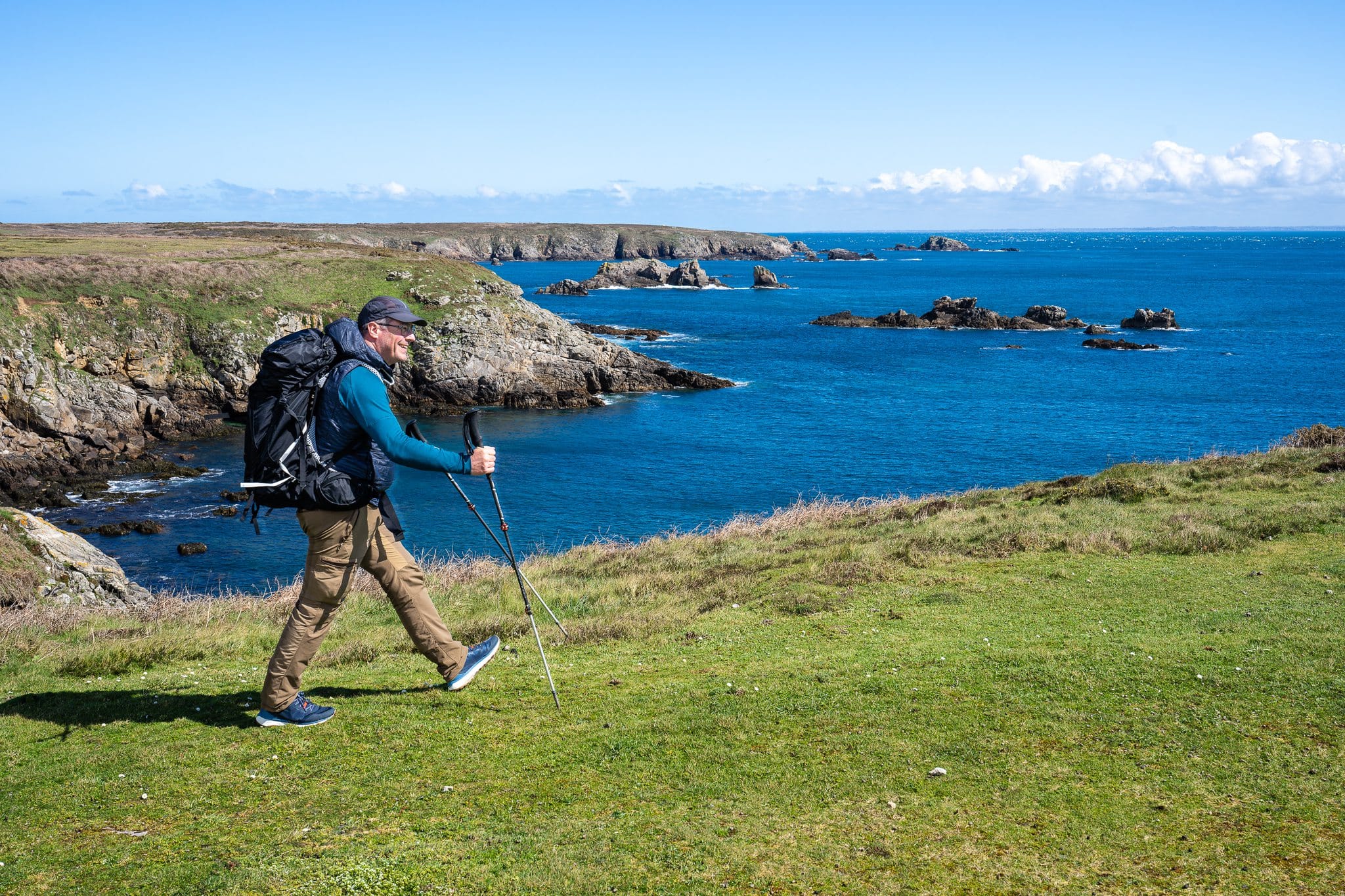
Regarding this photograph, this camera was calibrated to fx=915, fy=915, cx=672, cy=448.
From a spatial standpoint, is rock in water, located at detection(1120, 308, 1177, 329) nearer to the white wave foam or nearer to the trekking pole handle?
the white wave foam

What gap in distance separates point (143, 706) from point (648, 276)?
567 ft

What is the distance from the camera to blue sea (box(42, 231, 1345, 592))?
3841cm

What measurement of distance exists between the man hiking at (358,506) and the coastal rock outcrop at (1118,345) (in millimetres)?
96345

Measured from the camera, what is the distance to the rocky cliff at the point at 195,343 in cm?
4606

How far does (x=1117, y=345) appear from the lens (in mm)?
92062

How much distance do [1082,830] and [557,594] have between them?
9192 mm

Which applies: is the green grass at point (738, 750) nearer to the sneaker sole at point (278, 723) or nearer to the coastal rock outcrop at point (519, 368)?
the sneaker sole at point (278, 723)

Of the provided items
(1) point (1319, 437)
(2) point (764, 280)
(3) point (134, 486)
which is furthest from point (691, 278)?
(1) point (1319, 437)

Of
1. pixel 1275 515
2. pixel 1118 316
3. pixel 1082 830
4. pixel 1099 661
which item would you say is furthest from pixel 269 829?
pixel 1118 316

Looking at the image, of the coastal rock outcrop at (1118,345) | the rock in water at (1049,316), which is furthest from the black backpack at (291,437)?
the rock in water at (1049,316)

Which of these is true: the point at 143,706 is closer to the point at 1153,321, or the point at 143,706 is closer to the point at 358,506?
the point at 358,506

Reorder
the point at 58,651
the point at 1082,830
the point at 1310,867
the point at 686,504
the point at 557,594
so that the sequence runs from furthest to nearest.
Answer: the point at 686,504 < the point at 557,594 < the point at 58,651 < the point at 1082,830 < the point at 1310,867

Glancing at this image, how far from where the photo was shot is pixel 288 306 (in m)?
62.2

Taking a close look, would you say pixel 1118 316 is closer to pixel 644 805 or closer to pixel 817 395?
pixel 817 395
